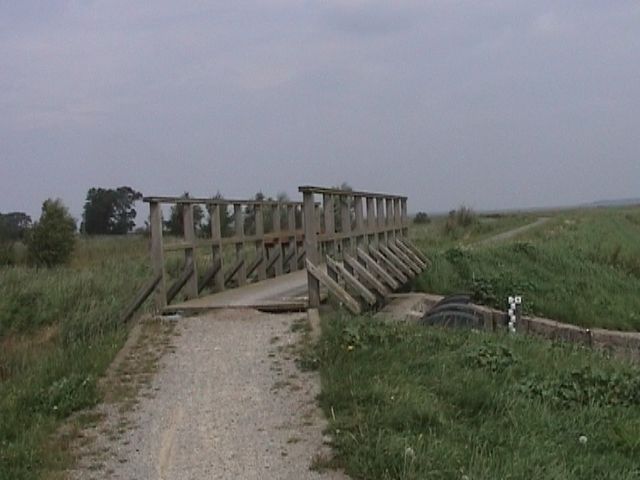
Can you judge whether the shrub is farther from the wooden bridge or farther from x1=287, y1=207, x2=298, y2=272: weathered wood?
x1=287, y1=207, x2=298, y2=272: weathered wood

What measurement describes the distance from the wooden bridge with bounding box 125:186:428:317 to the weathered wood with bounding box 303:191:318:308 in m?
0.01

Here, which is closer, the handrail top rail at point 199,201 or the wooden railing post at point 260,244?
the handrail top rail at point 199,201

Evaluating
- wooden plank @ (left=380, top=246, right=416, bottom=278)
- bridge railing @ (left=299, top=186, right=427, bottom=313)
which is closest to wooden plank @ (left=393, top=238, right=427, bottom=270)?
bridge railing @ (left=299, top=186, right=427, bottom=313)

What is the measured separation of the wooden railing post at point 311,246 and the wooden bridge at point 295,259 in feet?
0.04

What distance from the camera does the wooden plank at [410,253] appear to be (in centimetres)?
1677

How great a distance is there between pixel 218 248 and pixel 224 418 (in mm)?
6187

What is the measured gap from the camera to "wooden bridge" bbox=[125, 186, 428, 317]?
10094mm

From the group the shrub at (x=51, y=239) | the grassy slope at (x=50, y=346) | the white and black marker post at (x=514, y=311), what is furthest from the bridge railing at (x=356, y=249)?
the shrub at (x=51, y=239)

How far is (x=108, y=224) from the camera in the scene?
42.8 m

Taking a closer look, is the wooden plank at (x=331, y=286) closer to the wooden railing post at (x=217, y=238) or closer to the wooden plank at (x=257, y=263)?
the wooden railing post at (x=217, y=238)

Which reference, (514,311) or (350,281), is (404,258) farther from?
(350,281)

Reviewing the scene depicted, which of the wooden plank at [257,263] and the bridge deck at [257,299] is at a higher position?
the wooden plank at [257,263]

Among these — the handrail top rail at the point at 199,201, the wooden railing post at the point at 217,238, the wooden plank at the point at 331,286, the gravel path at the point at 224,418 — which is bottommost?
the gravel path at the point at 224,418

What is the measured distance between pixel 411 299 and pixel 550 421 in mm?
8084
